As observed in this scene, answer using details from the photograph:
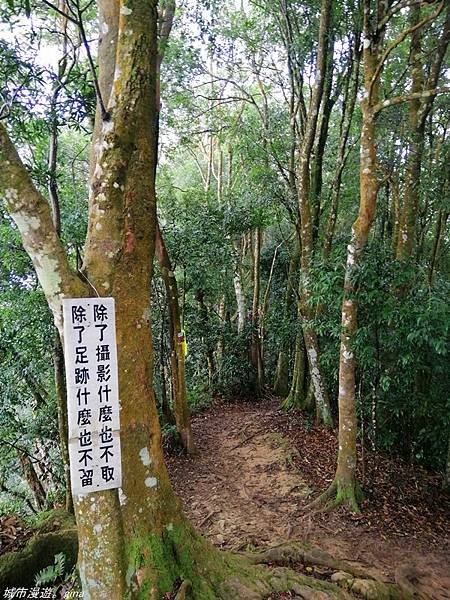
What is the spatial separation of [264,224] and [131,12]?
8.25 m

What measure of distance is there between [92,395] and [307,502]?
4245mm

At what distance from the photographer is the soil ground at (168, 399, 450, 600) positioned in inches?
183

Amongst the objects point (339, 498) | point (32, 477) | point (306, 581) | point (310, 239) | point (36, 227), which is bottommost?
point (32, 477)

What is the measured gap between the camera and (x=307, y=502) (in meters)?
5.76

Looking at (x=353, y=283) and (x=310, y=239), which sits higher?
(x=310, y=239)

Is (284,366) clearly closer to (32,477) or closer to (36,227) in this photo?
(32,477)

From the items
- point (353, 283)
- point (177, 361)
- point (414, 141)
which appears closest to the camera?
point (353, 283)

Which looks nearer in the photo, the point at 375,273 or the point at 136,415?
the point at 136,415

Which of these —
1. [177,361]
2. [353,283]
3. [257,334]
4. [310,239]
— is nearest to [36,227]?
[353,283]

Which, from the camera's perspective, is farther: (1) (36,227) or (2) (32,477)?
(2) (32,477)

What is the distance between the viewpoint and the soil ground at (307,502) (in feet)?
15.2

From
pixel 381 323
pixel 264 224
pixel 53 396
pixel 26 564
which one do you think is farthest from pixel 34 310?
pixel 264 224

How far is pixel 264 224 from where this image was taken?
10969 millimetres

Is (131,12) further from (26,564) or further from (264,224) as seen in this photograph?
(264,224)
